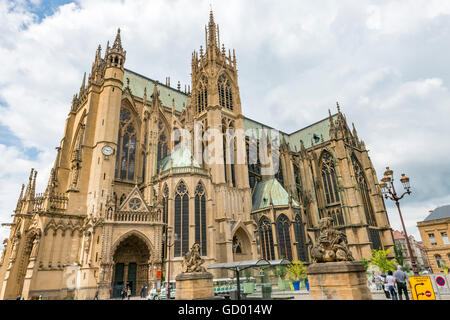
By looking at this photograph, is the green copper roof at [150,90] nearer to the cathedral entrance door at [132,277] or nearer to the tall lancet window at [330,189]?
the cathedral entrance door at [132,277]

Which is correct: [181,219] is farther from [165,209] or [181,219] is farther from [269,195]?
[269,195]

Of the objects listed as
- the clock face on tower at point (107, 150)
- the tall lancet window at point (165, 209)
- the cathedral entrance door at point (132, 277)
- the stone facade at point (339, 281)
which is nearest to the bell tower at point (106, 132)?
the clock face on tower at point (107, 150)

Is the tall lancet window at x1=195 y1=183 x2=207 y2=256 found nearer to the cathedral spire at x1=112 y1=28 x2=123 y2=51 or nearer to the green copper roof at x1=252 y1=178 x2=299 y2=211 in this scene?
the green copper roof at x1=252 y1=178 x2=299 y2=211

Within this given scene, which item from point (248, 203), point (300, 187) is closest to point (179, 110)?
point (248, 203)

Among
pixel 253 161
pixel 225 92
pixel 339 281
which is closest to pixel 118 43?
pixel 225 92

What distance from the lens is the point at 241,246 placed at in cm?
3431

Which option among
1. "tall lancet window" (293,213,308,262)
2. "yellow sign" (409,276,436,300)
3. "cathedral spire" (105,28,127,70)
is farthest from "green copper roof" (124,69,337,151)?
"yellow sign" (409,276,436,300)

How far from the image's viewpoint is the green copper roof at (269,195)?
3753cm

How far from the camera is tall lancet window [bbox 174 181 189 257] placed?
27438mm

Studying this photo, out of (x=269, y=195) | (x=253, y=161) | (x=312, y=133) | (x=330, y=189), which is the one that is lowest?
(x=269, y=195)

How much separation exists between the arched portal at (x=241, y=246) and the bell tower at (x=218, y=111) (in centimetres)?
638

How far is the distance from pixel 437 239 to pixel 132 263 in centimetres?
4436
